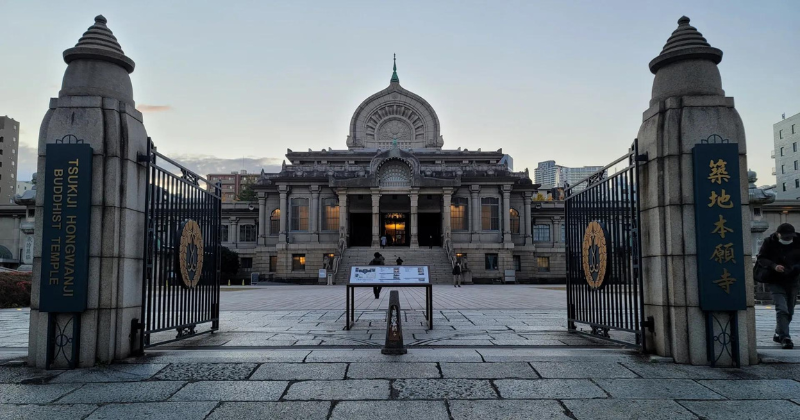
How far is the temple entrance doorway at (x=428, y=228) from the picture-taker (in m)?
52.2

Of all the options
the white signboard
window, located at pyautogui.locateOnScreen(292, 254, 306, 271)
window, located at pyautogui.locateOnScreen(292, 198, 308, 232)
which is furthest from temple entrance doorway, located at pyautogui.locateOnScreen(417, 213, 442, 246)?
the white signboard

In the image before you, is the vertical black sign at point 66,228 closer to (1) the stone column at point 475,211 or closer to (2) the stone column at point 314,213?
(2) the stone column at point 314,213

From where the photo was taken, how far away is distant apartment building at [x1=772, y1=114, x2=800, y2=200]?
75.2 m

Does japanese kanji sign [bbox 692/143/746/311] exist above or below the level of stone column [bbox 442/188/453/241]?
below

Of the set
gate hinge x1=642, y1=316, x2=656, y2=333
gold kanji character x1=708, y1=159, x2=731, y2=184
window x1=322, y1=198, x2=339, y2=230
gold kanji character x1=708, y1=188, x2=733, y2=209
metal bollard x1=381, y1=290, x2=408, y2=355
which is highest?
window x1=322, y1=198, x2=339, y2=230

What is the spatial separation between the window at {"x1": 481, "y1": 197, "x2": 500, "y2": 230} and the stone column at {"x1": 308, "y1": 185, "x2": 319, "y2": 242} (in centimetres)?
1432

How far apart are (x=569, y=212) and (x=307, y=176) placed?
3922 centimetres

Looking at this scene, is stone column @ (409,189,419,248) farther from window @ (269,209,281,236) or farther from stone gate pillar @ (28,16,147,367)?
stone gate pillar @ (28,16,147,367)

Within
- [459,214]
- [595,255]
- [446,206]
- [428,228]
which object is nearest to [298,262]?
[428,228]

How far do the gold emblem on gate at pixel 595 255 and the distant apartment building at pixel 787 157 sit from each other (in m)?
80.4

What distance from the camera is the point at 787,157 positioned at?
77.2 meters

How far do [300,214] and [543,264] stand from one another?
2330 cm

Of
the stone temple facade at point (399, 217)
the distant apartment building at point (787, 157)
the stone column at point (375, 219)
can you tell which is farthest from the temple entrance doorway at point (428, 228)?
the distant apartment building at point (787, 157)

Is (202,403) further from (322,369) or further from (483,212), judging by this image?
(483,212)
